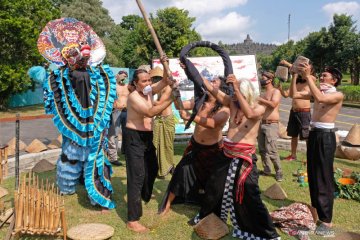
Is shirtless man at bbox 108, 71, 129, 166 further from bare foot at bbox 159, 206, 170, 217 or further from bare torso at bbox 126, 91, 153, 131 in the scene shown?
bare torso at bbox 126, 91, 153, 131

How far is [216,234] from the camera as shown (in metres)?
4.03

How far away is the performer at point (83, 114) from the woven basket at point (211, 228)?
141 cm

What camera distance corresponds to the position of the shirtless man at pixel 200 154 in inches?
168

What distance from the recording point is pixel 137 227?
425cm

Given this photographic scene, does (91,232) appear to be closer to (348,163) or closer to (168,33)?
(348,163)

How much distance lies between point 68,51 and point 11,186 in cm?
270


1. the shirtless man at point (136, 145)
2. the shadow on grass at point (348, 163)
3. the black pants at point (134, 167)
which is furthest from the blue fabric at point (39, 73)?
the shadow on grass at point (348, 163)

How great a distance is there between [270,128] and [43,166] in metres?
4.39

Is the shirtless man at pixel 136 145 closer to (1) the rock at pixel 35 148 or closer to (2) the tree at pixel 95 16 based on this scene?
(1) the rock at pixel 35 148

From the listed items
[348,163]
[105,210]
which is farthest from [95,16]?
[105,210]

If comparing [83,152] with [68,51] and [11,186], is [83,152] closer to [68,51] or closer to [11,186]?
[68,51]

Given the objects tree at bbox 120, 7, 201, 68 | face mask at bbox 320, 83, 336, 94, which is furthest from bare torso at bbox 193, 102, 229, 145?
tree at bbox 120, 7, 201, 68

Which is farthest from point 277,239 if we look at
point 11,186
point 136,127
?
point 11,186

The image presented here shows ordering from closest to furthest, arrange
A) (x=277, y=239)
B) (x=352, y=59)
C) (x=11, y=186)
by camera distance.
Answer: (x=277, y=239) < (x=11, y=186) < (x=352, y=59)
